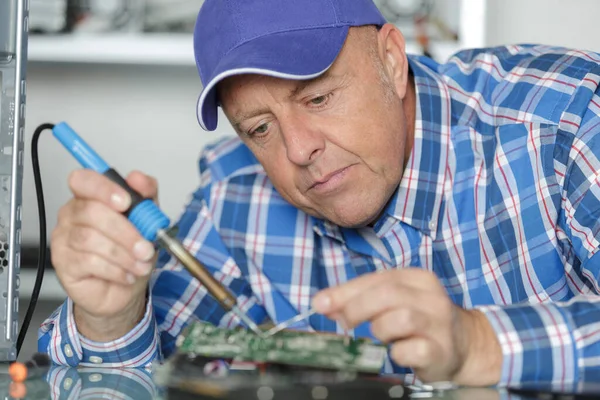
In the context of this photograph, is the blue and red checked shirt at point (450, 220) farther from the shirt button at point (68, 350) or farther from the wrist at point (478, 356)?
the wrist at point (478, 356)

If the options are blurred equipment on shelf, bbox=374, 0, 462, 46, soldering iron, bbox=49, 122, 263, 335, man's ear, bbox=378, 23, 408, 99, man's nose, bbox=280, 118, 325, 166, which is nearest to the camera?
soldering iron, bbox=49, 122, 263, 335

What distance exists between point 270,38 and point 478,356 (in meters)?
0.53

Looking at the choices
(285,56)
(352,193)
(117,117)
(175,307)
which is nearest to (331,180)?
(352,193)

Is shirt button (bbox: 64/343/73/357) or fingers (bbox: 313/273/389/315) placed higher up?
fingers (bbox: 313/273/389/315)

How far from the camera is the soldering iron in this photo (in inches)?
35.6

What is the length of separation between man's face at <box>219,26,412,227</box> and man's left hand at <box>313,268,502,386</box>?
1.27 feet

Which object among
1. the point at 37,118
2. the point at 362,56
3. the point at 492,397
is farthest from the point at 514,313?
the point at 37,118

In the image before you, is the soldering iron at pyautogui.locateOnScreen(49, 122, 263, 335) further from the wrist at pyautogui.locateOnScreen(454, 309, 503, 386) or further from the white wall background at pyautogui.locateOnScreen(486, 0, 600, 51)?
the white wall background at pyautogui.locateOnScreen(486, 0, 600, 51)

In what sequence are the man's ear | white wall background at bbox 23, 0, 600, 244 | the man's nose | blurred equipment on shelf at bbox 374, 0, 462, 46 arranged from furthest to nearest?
white wall background at bbox 23, 0, 600, 244
blurred equipment on shelf at bbox 374, 0, 462, 46
the man's ear
the man's nose

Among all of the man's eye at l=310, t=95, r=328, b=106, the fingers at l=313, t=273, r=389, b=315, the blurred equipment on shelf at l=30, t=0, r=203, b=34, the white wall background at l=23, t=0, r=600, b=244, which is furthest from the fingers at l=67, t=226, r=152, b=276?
the white wall background at l=23, t=0, r=600, b=244

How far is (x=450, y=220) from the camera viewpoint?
1333 mm

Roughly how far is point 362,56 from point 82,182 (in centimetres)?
49

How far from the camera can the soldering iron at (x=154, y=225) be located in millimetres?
904

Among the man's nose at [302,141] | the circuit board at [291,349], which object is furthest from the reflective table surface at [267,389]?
the man's nose at [302,141]
